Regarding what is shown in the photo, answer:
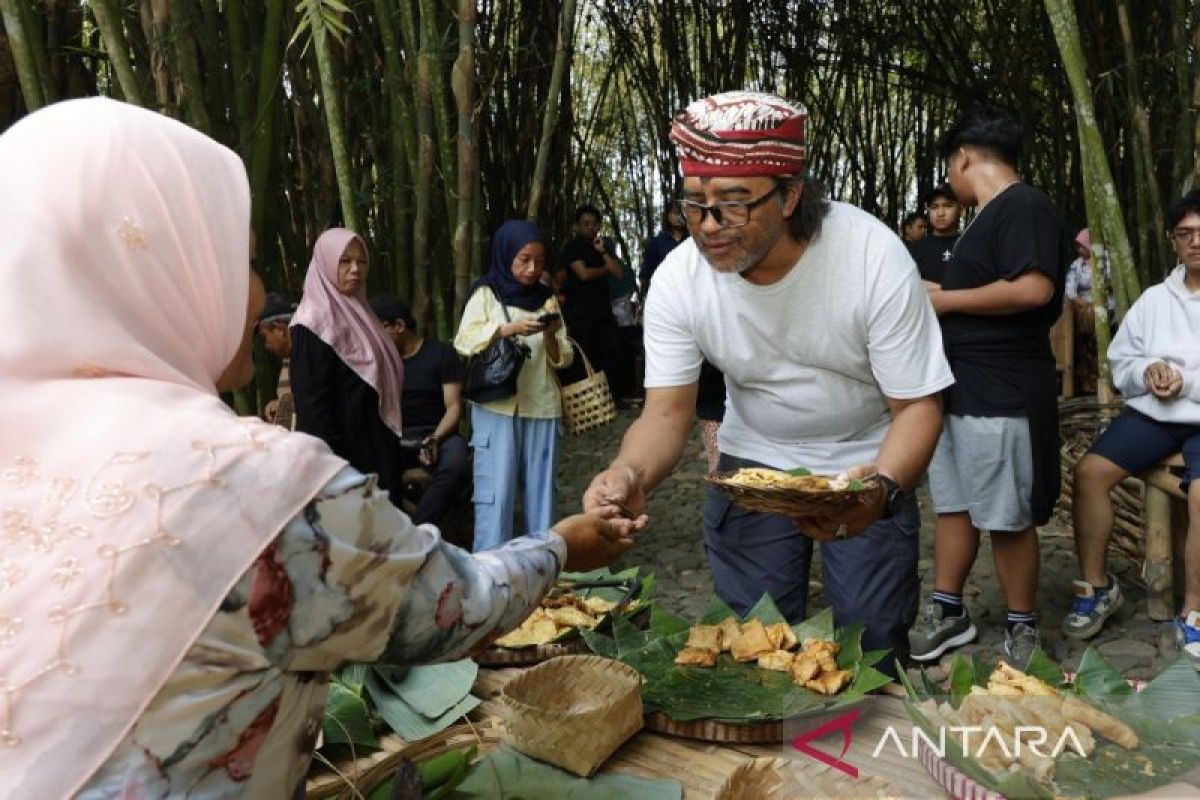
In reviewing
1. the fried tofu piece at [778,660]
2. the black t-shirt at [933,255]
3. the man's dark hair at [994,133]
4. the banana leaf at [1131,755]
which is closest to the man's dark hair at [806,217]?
the fried tofu piece at [778,660]

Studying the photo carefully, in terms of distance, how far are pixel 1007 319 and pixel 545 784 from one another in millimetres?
2327

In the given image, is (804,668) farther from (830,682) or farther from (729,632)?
(729,632)

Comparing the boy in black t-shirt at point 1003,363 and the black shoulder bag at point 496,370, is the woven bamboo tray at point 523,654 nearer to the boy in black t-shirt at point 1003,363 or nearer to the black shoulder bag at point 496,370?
the boy in black t-shirt at point 1003,363

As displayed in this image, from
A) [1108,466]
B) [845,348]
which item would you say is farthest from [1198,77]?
[845,348]

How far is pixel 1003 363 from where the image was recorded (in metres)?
3.22

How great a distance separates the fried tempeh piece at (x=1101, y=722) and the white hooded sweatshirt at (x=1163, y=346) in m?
2.52

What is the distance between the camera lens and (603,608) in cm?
194

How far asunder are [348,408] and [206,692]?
308 cm

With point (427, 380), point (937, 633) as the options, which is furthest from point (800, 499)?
point (427, 380)

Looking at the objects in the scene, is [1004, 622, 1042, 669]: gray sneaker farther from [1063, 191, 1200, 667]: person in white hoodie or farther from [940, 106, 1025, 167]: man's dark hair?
[940, 106, 1025, 167]: man's dark hair

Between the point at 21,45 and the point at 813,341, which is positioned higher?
the point at 21,45

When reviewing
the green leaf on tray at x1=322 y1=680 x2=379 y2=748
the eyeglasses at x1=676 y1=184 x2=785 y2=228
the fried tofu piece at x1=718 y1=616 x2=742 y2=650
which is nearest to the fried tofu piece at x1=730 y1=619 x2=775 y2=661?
the fried tofu piece at x1=718 y1=616 x2=742 y2=650

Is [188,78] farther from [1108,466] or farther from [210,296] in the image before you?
[1108,466]

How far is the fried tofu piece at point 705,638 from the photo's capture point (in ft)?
5.60
